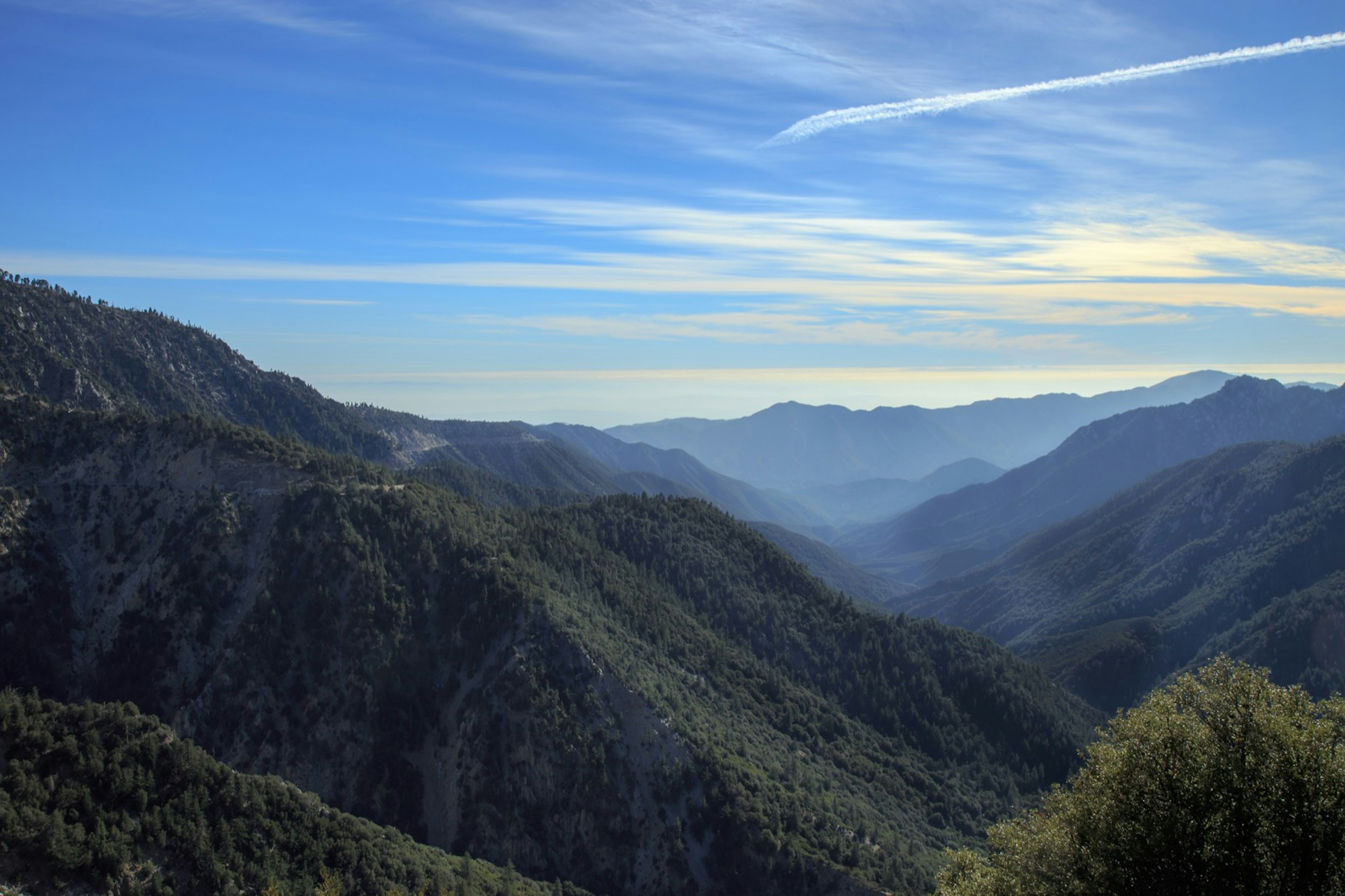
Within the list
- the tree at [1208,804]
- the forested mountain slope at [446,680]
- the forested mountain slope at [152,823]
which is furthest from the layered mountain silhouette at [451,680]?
the tree at [1208,804]

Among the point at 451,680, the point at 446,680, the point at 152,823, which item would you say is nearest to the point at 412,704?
the point at 446,680

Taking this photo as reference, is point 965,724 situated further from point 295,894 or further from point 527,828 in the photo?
point 295,894

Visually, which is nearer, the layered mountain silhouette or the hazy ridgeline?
the hazy ridgeline

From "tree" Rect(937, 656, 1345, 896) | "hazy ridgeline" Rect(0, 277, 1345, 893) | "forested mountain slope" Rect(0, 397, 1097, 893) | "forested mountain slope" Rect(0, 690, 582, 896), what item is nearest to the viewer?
"tree" Rect(937, 656, 1345, 896)

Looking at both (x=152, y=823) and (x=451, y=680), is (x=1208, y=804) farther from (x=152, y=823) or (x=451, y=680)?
(x=451, y=680)

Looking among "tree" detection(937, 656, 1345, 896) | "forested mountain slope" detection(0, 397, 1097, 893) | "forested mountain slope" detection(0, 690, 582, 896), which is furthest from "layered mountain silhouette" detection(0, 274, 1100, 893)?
"tree" detection(937, 656, 1345, 896)

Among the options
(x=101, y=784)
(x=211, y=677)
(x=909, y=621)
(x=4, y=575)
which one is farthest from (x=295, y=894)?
(x=909, y=621)

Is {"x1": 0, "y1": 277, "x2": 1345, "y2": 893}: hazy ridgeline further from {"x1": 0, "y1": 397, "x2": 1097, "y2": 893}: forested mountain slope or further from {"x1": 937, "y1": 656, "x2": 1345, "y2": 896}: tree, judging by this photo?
{"x1": 937, "y1": 656, "x2": 1345, "y2": 896}: tree
